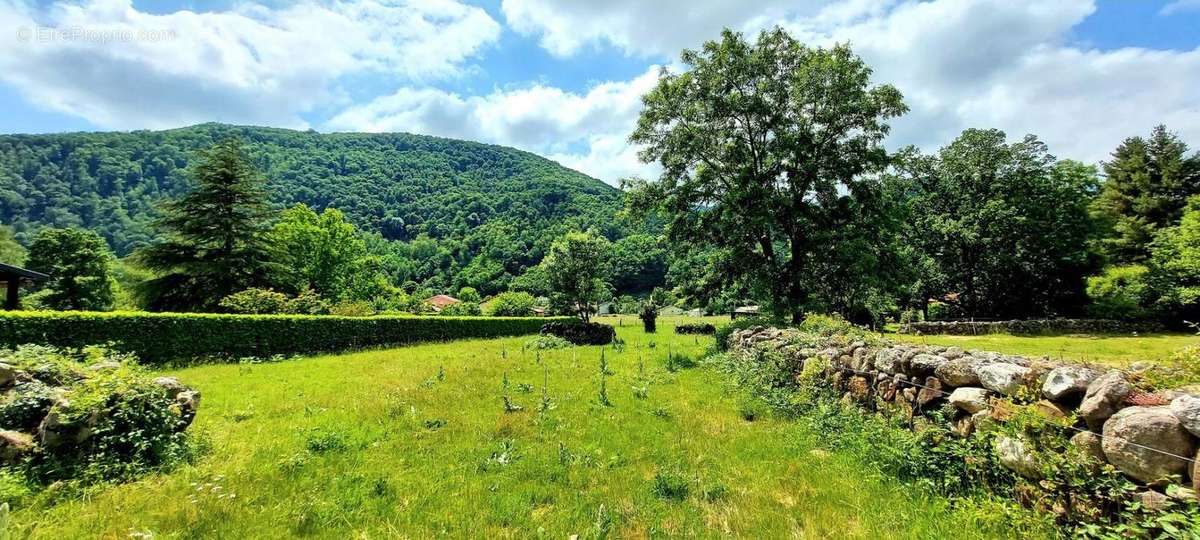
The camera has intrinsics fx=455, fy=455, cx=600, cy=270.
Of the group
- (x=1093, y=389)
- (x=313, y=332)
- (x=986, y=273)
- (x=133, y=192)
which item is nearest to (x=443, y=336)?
(x=313, y=332)

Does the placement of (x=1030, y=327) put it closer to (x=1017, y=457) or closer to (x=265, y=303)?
(x=1017, y=457)

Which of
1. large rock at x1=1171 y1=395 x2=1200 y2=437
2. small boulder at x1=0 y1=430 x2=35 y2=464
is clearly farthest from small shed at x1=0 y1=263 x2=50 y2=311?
large rock at x1=1171 y1=395 x2=1200 y2=437

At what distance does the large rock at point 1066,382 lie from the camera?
3.69 meters

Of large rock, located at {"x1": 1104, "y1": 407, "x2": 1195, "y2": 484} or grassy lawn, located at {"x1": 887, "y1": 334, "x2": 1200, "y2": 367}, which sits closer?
large rock, located at {"x1": 1104, "y1": 407, "x2": 1195, "y2": 484}

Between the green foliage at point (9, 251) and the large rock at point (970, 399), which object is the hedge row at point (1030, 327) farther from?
the green foliage at point (9, 251)

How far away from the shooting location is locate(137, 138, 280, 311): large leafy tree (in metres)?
27.7

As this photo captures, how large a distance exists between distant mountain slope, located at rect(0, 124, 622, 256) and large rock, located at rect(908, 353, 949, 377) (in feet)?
298

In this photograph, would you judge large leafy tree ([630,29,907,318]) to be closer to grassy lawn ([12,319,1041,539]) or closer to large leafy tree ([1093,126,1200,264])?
grassy lawn ([12,319,1041,539])

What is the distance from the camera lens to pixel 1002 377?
436cm

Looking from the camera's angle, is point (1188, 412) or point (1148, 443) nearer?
point (1188, 412)

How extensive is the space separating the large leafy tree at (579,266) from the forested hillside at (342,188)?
176ft

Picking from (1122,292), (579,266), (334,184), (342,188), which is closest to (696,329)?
(579,266)

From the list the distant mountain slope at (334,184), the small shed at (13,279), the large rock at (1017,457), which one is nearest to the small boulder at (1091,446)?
the large rock at (1017,457)

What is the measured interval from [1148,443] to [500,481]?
17.6 ft
